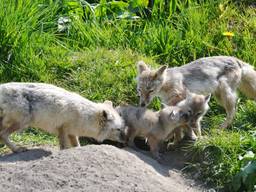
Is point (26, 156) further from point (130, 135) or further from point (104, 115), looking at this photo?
point (130, 135)

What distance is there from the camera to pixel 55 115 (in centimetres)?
871

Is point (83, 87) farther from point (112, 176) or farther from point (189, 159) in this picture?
point (112, 176)

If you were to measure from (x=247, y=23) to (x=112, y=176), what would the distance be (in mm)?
4674

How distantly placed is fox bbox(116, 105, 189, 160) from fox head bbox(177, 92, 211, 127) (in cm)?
6

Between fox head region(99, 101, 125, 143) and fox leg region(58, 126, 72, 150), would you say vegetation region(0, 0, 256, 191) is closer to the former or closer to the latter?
fox leg region(58, 126, 72, 150)

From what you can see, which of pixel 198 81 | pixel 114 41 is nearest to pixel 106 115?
pixel 198 81

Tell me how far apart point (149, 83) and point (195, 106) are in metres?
0.91

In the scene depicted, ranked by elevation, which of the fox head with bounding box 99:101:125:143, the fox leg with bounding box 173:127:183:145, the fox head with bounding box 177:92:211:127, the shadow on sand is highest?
the fox head with bounding box 177:92:211:127

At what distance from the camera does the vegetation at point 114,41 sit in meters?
10.3

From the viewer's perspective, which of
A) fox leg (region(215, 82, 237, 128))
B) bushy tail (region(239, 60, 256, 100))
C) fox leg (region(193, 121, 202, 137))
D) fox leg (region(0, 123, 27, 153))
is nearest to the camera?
fox leg (region(0, 123, 27, 153))

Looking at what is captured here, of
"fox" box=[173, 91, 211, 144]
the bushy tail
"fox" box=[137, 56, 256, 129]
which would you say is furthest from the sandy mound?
the bushy tail

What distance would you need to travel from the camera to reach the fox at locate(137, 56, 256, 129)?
976 cm

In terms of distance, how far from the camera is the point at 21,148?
8703 mm

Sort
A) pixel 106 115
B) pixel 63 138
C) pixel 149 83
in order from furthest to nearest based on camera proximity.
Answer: pixel 149 83
pixel 106 115
pixel 63 138
